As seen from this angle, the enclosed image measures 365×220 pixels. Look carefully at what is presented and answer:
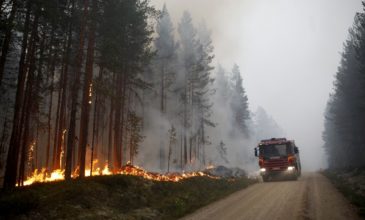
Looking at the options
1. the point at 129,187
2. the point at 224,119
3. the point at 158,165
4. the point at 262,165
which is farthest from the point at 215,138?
the point at 129,187

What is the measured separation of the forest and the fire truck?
8988 mm

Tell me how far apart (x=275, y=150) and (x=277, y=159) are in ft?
3.20

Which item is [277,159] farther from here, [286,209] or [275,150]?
[286,209]

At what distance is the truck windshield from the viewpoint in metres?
30.0

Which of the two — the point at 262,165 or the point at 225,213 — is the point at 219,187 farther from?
the point at 225,213

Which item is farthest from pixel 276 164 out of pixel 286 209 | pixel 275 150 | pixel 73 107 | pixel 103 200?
pixel 103 200

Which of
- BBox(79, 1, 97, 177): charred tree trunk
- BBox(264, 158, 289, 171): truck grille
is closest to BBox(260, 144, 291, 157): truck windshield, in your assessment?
BBox(264, 158, 289, 171): truck grille

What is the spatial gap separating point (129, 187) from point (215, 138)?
51.9 meters

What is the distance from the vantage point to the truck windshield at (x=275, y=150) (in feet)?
98.3

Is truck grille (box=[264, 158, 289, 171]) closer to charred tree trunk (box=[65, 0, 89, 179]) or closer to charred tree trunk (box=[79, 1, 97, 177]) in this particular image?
charred tree trunk (box=[79, 1, 97, 177])

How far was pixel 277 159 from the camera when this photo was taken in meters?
29.6

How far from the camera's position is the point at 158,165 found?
44062 millimetres

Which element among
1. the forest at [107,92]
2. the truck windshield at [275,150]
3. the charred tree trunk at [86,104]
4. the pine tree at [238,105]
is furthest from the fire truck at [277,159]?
the pine tree at [238,105]

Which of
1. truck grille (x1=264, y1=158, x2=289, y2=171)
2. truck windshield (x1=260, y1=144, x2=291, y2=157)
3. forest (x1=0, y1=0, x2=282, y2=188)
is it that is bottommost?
truck grille (x1=264, y1=158, x2=289, y2=171)
